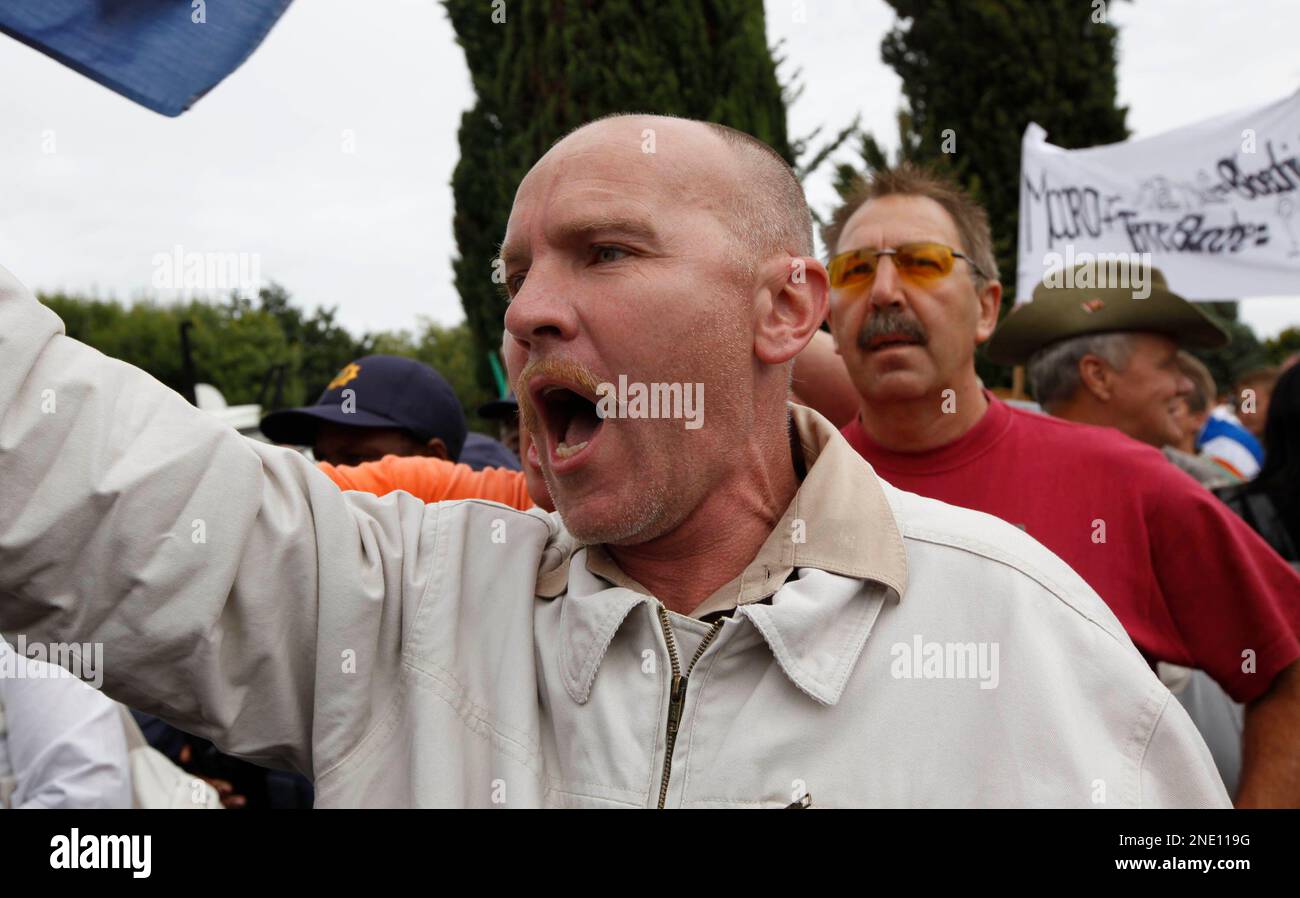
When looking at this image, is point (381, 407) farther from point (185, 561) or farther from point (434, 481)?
point (185, 561)

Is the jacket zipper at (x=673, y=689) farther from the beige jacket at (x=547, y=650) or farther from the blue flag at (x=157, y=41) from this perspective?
the blue flag at (x=157, y=41)

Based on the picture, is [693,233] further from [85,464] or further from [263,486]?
[85,464]

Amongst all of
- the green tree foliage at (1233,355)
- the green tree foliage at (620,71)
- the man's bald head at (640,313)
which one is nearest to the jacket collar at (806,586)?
the man's bald head at (640,313)

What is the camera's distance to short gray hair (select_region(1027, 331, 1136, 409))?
165 inches

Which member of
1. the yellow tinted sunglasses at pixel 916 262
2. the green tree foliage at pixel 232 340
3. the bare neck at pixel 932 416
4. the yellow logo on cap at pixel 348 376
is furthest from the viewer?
the green tree foliage at pixel 232 340

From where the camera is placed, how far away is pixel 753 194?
207 cm

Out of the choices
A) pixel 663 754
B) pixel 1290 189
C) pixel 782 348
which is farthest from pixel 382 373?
pixel 1290 189

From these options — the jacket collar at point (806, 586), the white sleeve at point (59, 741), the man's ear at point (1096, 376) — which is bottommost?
the white sleeve at point (59, 741)

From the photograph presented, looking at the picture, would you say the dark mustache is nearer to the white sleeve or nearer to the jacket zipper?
the jacket zipper

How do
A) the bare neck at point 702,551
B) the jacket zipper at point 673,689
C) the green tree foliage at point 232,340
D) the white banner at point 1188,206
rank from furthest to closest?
1. the green tree foliage at point 232,340
2. the white banner at point 1188,206
3. the bare neck at point 702,551
4. the jacket zipper at point 673,689

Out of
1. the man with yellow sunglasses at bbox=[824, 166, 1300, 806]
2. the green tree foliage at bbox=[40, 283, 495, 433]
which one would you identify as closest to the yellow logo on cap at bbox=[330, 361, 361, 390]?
the man with yellow sunglasses at bbox=[824, 166, 1300, 806]

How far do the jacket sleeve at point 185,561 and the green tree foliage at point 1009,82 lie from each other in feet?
50.8

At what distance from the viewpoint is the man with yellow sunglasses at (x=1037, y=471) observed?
2.86 m
